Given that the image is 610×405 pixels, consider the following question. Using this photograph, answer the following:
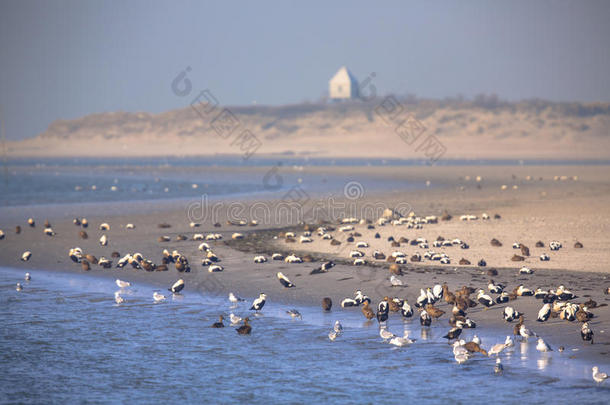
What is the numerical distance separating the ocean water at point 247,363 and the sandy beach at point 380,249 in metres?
1.21

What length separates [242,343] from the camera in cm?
1181

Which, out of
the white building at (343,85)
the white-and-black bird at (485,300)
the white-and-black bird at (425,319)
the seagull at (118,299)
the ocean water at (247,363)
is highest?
the white building at (343,85)

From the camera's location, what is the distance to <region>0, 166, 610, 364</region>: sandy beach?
1490cm

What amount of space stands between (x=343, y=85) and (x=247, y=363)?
17657cm

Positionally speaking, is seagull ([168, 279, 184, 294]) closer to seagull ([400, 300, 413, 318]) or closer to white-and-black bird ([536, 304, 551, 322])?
seagull ([400, 300, 413, 318])

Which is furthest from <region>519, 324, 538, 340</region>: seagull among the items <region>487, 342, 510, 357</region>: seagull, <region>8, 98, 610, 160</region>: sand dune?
<region>8, 98, 610, 160</region>: sand dune

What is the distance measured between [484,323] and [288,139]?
131m

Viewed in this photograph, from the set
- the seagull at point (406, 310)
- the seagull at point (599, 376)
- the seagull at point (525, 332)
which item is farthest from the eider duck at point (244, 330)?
the seagull at point (599, 376)

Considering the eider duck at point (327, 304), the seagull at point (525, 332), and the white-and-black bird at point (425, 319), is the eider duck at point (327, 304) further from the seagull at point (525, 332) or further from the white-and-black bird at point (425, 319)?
the seagull at point (525, 332)

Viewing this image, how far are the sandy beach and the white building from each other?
5845 inches

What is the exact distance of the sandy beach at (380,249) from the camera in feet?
48.9

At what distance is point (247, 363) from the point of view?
10789 millimetres

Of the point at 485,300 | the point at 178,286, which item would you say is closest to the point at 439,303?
the point at 485,300

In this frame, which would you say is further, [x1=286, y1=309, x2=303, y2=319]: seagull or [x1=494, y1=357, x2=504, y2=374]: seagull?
[x1=286, y1=309, x2=303, y2=319]: seagull
